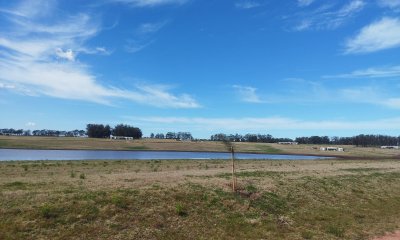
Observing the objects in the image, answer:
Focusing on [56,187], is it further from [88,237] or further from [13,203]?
[88,237]

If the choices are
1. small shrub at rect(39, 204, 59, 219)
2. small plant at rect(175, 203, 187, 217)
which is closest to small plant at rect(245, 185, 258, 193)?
small plant at rect(175, 203, 187, 217)

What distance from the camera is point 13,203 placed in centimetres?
1591

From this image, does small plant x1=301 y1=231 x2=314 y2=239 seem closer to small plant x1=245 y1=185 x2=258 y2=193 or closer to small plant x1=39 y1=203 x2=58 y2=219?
small plant x1=245 y1=185 x2=258 y2=193

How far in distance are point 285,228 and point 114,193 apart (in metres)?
7.15

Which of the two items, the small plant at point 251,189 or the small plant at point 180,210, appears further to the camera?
the small plant at point 251,189

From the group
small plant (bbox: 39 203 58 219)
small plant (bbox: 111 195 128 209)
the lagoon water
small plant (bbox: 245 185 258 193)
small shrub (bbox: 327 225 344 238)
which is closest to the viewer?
small plant (bbox: 39 203 58 219)

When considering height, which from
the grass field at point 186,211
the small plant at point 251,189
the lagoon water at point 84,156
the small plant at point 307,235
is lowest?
the small plant at point 307,235

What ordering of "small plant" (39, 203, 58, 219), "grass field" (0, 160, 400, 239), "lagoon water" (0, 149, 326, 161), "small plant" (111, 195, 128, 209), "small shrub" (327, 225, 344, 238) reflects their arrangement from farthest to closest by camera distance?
"lagoon water" (0, 149, 326, 161) → "small shrub" (327, 225, 344, 238) → "small plant" (111, 195, 128, 209) → "small plant" (39, 203, 58, 219) → "grass field" (0, 160, 400, 239)

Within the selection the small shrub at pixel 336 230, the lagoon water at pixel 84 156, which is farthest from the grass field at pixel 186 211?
the lagoon water at pixel 84 156

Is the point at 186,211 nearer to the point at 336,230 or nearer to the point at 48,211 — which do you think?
the point at 48,211

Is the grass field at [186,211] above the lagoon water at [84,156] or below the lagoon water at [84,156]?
below

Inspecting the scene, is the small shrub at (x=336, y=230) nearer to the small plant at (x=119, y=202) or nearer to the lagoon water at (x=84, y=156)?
the small plant at (x=119, y=202)

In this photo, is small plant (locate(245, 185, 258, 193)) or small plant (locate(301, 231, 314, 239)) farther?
small plant (locate(245, 185, 258, 193))

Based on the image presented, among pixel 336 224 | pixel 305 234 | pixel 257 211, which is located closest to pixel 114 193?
pixel 257 211
